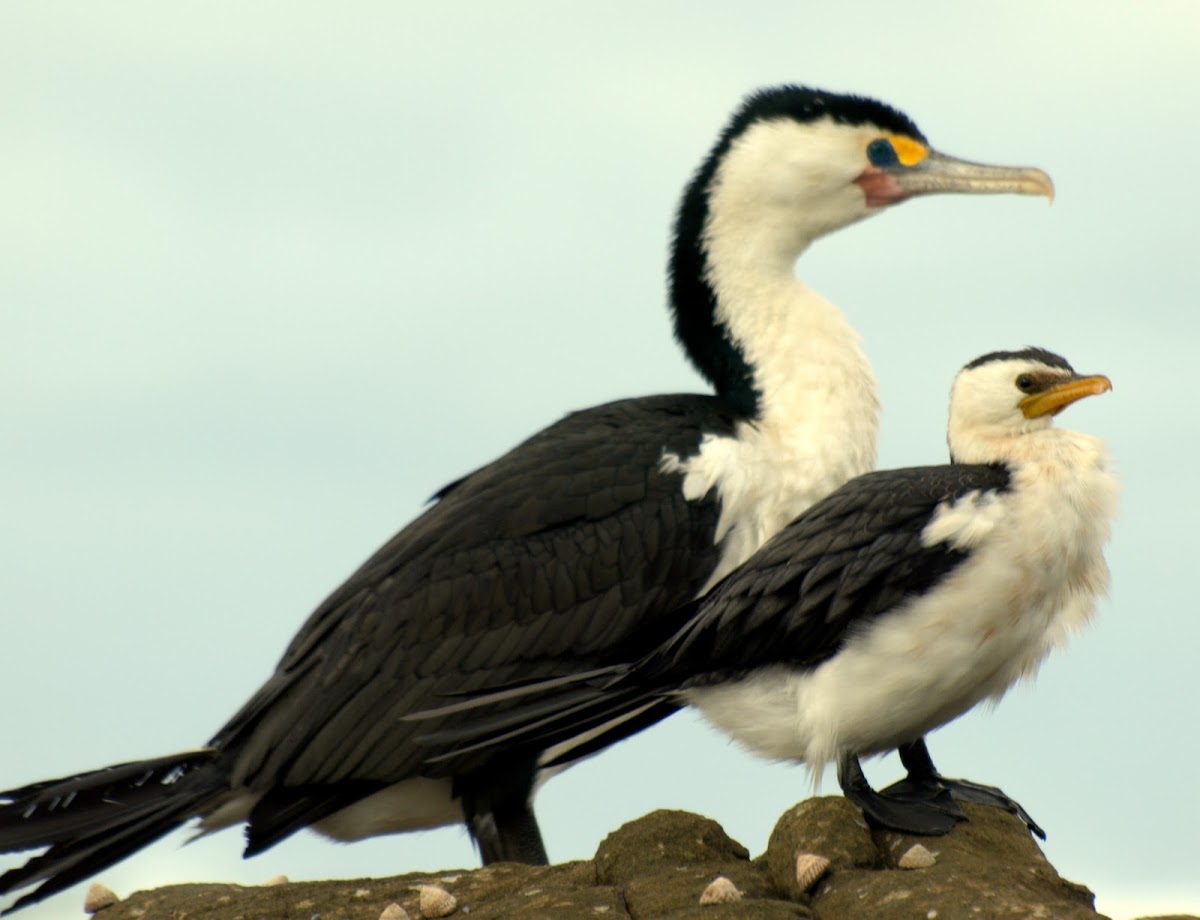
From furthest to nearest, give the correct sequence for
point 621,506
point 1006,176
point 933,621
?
point 1006,176 < point 621,506 < point 933,621

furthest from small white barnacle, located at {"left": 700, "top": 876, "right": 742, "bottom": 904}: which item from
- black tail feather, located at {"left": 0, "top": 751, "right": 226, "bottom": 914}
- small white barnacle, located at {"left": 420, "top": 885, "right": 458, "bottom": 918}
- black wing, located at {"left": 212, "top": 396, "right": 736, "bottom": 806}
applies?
black tail feather, located at {"left": 0, "top": 751, "right": 226, "bottom": 914}

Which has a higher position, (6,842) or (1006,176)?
(1006,176)

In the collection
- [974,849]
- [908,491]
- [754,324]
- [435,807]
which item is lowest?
[974,849]

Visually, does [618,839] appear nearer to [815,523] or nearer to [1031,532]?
[815,523]

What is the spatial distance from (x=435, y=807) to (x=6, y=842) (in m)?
1.85

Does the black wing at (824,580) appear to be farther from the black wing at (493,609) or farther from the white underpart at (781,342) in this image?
the white underpart at (781,342)

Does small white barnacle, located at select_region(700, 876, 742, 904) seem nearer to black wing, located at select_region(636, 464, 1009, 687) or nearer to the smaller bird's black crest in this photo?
black wing, located at select_region(636, 464, 1009, 687)

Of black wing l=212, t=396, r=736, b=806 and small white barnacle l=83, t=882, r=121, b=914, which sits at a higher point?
black wing l=212, t=396, r=736, b=806

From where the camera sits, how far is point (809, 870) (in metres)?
7.93

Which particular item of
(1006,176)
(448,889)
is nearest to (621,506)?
(448,889)

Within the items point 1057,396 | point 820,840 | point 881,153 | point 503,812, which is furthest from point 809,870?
point 881,153

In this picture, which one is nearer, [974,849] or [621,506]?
[974,849]

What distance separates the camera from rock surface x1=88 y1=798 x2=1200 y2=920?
767 centimetres

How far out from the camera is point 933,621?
819 centimetres
